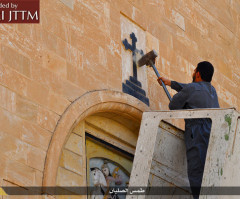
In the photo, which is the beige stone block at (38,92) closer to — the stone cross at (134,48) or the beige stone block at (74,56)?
the beige stone block at (74,56)

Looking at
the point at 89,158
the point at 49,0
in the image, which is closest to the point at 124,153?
the point at 89,158

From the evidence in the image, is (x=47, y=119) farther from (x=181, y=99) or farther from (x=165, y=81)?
(x=165, y=81)

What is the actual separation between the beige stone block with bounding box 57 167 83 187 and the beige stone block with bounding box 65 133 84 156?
25cm

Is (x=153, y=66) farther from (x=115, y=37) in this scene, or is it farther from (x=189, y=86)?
(x=189, y=86)

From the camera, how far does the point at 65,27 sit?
7.77m

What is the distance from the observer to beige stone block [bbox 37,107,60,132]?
7031 millimetres

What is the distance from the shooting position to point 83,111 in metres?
7.56

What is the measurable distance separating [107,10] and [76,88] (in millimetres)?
1273

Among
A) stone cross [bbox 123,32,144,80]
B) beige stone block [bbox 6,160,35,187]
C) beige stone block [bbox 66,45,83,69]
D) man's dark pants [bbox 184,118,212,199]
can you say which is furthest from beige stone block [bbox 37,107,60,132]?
stone cross [bbox 123,32,144,80]

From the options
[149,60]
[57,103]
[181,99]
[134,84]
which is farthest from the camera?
[149,60]

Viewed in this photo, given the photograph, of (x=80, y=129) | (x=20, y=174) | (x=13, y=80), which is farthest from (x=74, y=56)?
(x=20, y=174)

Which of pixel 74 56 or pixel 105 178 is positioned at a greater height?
pixel 74 56

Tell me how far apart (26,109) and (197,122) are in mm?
1573

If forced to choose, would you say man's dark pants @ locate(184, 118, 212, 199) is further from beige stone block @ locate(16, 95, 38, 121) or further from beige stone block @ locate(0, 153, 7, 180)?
beige stone block @ locate(0, 153, 7, 180)
